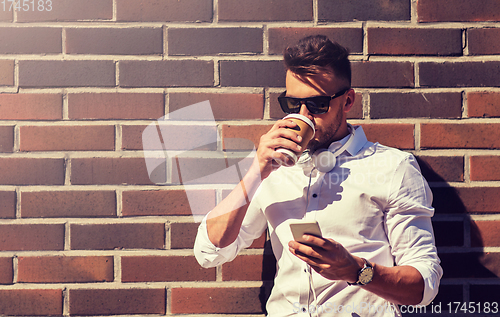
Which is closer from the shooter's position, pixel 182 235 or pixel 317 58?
pixel 317 58

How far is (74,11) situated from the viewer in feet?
4.30

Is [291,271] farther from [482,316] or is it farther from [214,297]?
[482,316]

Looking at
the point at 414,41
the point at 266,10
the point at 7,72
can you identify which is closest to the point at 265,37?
the point at 266,10

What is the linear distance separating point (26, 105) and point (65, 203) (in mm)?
421

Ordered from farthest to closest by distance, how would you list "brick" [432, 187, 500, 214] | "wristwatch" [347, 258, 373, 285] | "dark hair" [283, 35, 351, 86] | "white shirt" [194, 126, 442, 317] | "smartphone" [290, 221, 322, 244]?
"brick" [432, 187, 500, 214], "dark hair" [283, 35, 351, 86], "white shirt" [194, 126, 442, 317], "wristwatch" [347, 258, 373, 285], "smartphone" [290, 221, 322, 244]

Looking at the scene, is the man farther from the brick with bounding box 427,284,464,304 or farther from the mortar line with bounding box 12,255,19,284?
the mortar line with bounding box 12,255,19,284

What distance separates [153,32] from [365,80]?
871 millimetres

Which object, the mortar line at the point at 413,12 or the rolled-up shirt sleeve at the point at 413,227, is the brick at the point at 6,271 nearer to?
the rolled-up shirt sleeve at the point at 413,227

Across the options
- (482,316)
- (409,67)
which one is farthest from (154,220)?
(482,316)

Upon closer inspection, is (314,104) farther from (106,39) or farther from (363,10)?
(106,39)

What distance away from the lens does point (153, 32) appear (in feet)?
4.31

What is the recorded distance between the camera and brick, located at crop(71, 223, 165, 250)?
52.0 inches

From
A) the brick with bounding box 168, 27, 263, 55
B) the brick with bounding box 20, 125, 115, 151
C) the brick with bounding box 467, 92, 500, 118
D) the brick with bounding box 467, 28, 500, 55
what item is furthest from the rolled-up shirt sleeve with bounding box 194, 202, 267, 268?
the brick with bounding box 467, 28, 500, 55

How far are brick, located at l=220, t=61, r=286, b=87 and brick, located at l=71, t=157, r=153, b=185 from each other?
0.48 m
